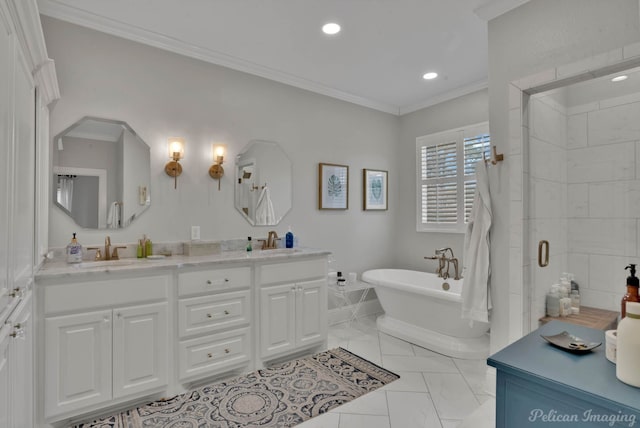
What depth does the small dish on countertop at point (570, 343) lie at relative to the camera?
3.94 feet

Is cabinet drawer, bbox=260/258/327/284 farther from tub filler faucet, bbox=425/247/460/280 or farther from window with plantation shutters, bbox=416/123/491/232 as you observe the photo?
window with plantation shutters, bbox=416/123/491/232

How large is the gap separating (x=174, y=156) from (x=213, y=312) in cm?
138

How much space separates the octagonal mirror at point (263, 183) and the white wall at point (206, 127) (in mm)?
74

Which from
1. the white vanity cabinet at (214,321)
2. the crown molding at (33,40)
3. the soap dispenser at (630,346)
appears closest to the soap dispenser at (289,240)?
the white vanity cabinet at (214,321)

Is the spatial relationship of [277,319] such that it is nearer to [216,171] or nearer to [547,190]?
[216,171]

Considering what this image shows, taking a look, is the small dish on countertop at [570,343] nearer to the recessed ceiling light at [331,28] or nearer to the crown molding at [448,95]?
the recessed ceiling light at [331,28]

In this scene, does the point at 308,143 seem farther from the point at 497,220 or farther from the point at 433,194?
the point at 497,220

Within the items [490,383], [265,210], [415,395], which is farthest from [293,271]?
[490,383]

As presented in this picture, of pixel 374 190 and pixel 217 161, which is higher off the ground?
pixel 217 161

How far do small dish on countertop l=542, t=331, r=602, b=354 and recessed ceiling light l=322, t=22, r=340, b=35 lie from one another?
8.23ft

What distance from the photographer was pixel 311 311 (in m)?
3.12

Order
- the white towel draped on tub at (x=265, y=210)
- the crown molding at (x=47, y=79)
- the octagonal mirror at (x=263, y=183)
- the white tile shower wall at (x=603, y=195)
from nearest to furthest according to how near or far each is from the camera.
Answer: the crown molding at (x=47, y=79)
the white tile shower wall at (x=603, y=195)
the octagonal mirror at (x=263, y=183)
the white towel draped on tub at (x=265, y=210)

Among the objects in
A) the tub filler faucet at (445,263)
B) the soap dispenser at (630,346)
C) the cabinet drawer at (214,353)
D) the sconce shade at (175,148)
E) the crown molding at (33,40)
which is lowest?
the cabinet drawer at (214,353)

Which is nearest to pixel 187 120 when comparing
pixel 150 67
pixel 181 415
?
pixel 150 67
